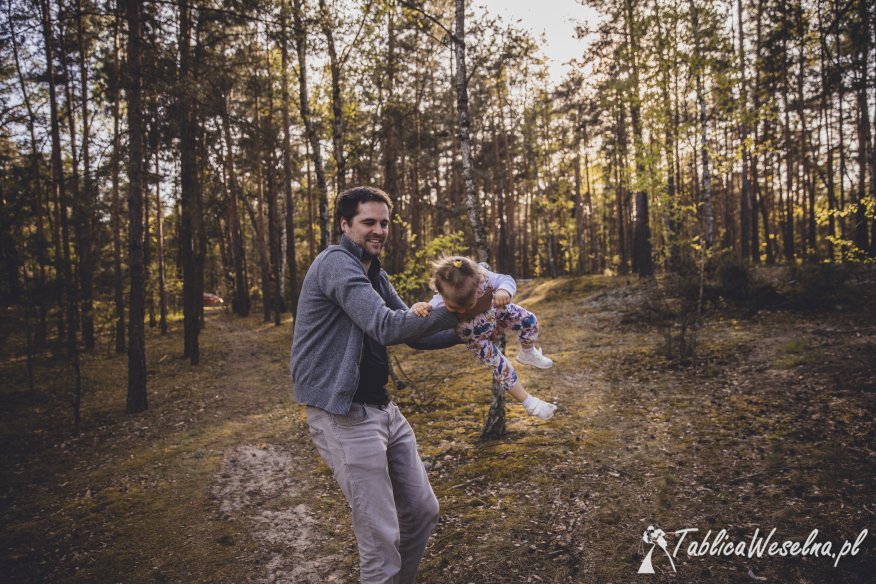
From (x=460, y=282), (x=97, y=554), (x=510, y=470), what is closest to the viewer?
(x=460, y=282)

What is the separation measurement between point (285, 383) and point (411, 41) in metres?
12.7

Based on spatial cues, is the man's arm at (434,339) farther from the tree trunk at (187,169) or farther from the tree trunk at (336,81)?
the tree trunk at (187,169)

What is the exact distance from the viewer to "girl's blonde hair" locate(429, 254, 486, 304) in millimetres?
2125

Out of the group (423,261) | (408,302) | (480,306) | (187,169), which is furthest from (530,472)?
(187,169)

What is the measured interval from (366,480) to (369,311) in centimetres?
88

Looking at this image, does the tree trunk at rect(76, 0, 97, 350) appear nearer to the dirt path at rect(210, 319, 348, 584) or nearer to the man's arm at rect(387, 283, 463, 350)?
the dirt path at rect(210, 319, 348, 584)

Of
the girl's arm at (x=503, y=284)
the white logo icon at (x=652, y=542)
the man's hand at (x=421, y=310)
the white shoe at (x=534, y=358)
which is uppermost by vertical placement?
the girl's arm at (x=503, y=284)

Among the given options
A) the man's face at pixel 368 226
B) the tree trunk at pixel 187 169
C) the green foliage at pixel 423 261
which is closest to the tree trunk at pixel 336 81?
the green foliage at pixel 423 261

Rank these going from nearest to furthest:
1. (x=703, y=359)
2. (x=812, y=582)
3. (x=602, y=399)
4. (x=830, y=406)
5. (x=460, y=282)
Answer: (x=460, y=282) → (x=812, y=582) → (x=830, y=406) → (x=602, y=399) → (x=703, y=359)

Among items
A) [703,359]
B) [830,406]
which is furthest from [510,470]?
[703,359]

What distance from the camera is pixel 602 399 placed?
7.39 metres

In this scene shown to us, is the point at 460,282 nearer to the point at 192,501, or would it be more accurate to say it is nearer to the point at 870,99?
the point at 192,501

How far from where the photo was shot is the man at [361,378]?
2.17m

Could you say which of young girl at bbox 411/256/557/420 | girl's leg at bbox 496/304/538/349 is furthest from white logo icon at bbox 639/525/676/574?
girl's leg at bbox 496/304/538/349
